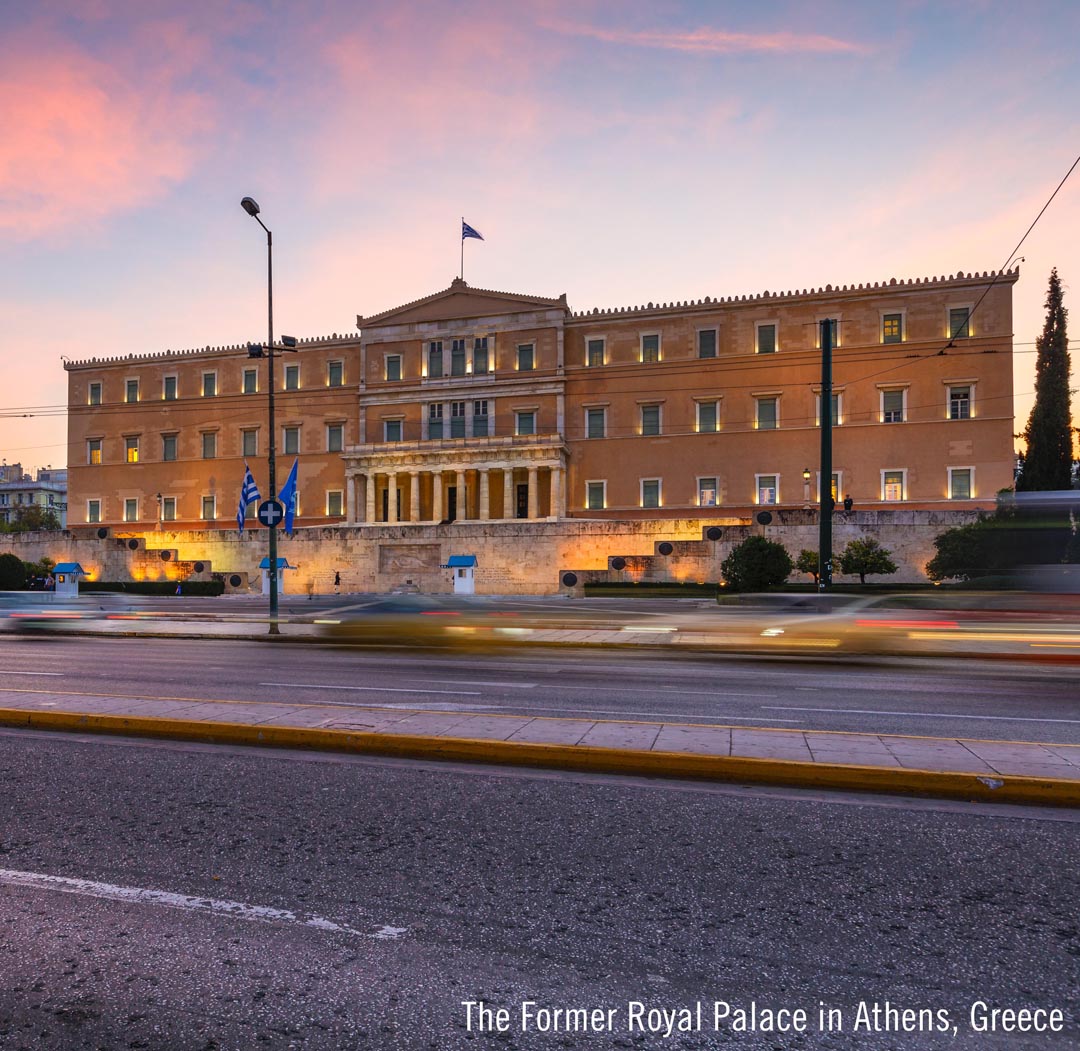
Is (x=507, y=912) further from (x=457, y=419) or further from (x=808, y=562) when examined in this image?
(x=457, y=419)

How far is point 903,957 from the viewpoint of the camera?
324 cm

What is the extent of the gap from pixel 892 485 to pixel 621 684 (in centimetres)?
4274

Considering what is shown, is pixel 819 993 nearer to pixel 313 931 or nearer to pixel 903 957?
pixel 903 957

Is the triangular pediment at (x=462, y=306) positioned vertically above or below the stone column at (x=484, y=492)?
above

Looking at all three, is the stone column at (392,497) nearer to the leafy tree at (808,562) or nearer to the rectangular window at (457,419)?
the rectangular window at (457,419)

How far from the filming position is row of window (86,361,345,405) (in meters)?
59.1

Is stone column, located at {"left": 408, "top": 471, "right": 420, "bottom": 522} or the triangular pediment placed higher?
the triangular pediment

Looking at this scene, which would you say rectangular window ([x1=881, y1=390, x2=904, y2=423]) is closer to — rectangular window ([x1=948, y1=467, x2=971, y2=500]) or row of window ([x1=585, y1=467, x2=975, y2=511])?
row of window ([x1=585, y1=467, x2=975, y2=511])

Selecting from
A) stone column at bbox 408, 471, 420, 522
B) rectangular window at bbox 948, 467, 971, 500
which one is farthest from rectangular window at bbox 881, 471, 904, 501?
stone column at bbox 408, 471, 420, 522

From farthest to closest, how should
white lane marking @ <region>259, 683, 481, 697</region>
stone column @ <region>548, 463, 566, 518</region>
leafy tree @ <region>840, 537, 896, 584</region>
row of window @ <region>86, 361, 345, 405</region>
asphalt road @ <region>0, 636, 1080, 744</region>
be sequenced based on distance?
row of window @ <region>86, 361, 345, 405</region> → stone column @ <region>548, 463, 566, 518</region> → leafy tree @ <region>840, 537, 896, 584</region> → white lane marking @ <region>259, 683, 481, 697</region> → asphalt road @ <region>0, 636, 1080, 744</region>

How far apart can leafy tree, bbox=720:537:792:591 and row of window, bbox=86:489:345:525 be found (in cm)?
3430

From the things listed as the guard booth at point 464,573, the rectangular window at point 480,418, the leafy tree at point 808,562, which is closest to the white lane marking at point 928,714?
the leafy tree at point 808,562

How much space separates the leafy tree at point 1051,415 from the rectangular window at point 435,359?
4699cm

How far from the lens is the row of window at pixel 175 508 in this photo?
5784 cm
